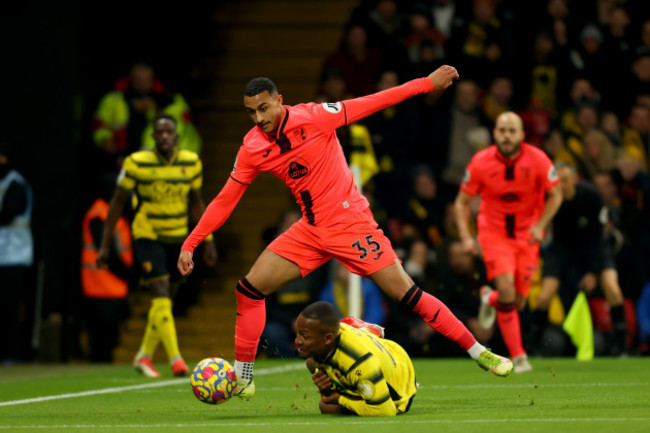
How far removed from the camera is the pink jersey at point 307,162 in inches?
365

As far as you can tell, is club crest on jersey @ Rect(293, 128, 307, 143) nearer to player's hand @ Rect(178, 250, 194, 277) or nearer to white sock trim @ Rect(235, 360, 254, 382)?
player's hand @ Rect(178, 250, 194, 277)

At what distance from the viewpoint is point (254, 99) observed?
356 inches

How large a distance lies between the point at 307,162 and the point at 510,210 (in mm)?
4003

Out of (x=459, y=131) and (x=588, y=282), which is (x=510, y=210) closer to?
(x=588, y=282)

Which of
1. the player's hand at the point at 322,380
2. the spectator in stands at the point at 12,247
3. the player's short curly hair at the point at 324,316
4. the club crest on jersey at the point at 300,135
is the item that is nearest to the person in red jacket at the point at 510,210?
the club crest on jersey at the point at 300,135

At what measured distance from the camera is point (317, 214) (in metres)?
9.45

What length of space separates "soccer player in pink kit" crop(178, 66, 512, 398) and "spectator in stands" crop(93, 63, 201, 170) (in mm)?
6235

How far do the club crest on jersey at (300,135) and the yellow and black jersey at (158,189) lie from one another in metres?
3.58

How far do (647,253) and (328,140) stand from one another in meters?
7.57

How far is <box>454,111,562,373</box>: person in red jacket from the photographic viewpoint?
12.7m

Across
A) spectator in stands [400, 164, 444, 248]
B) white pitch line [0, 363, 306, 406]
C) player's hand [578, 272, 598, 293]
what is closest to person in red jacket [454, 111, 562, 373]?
white pitch line [0, 363, 306, 406]

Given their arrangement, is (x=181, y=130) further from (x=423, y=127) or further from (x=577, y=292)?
(x=577, y=292)

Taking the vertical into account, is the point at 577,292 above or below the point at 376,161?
below

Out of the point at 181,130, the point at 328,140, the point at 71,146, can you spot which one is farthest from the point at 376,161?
the point at 328,140
